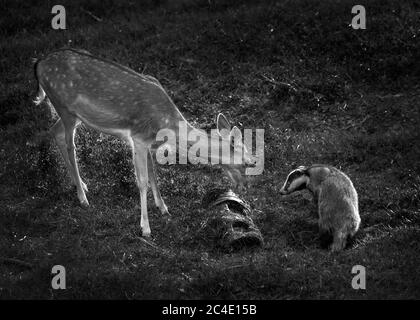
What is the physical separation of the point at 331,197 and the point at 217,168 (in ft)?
8.86

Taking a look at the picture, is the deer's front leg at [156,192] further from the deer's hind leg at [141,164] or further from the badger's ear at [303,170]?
the badger's ear at [303,170]

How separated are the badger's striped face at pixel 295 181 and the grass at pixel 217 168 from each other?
0.25 m

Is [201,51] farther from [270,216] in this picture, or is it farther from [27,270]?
[27,270]

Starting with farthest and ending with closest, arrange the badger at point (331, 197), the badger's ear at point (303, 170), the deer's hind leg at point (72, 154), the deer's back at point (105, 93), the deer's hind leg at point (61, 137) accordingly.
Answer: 1. the deer's hind leg at point (61, 137)
2. the deer's hind leg at point (72, 154)
3. the badger's ear at point (303, 170)
4. the deer's back at point (105, 93)
5. the badger at point (331, 197)

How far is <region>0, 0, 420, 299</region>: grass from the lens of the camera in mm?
9289

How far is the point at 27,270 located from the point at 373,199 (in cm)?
496

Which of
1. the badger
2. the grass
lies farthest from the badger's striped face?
the grass

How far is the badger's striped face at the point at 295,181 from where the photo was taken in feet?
37.5

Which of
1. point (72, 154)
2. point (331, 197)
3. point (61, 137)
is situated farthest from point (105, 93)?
point (331, 197)

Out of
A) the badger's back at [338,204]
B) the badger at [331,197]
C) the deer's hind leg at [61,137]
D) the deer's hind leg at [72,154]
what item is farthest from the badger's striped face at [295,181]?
A: the deer's hind leg at [61,137]

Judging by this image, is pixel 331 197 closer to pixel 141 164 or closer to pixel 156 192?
pixel 156 192

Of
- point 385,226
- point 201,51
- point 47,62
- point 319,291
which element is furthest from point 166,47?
point 319,291

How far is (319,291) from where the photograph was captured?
8891 millimetres

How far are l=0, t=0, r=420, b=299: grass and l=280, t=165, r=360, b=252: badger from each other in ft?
0.91
